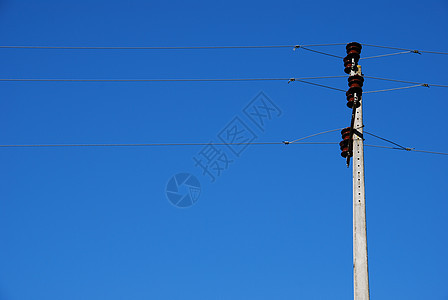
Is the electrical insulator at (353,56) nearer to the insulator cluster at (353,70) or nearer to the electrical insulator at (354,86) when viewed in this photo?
the insulator cluster at (353,70)

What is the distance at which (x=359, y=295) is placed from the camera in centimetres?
985

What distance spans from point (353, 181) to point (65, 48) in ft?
36.1

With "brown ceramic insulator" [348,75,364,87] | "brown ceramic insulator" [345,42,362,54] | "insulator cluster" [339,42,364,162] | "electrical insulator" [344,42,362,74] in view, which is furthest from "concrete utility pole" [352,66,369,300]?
"brown ceramic insulator" [345,42,362,54]

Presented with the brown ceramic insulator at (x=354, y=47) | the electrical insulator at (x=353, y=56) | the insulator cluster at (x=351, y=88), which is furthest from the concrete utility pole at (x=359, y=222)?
the brown ceramic insulator at (x=354, y=47)

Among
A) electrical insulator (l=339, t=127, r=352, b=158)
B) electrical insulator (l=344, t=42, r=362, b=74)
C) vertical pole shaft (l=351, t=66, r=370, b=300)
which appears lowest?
vertical pole shaft (l=351, t=66, r=370, b=300)

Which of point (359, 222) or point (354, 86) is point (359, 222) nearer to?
point (359, 222)

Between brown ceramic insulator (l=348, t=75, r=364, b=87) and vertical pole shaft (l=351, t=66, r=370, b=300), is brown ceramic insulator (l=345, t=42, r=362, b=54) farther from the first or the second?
vertical pole shaft (l=351, t=66, r=370, b=300)

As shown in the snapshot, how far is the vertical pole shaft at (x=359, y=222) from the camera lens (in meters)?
9.92

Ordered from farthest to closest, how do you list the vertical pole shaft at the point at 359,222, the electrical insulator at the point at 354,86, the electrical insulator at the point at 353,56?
the electrical insulator at the point at 353,56 < the electrical insulator at the point at 354,86 < the vertical pole shaft at the point at 359,222

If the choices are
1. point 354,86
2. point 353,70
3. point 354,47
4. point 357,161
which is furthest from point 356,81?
point 357,161

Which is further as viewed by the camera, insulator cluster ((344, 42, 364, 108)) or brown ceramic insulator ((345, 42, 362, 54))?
brown ceramic insulator ((345, 42, 362, 54))

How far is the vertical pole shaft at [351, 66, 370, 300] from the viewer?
32.6ft

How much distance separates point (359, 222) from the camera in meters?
10.3

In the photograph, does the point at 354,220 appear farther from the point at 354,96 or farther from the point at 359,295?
the point at 354,96
